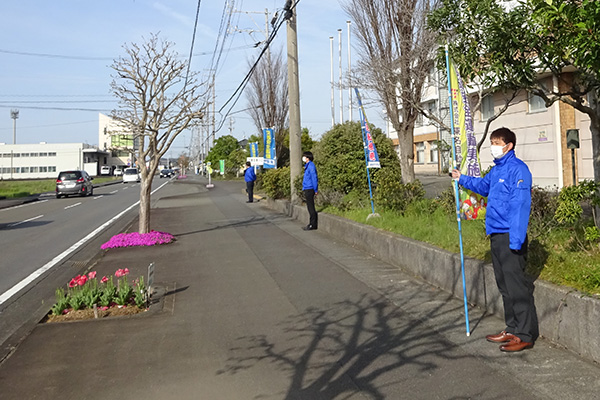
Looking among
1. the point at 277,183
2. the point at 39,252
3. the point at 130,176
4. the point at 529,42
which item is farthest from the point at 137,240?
the point at 130,176

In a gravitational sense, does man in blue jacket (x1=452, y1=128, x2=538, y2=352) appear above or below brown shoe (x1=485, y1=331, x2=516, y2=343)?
above

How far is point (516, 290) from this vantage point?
15.2 ft

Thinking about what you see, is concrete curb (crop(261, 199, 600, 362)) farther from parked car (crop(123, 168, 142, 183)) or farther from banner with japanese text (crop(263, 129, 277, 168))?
parked car (crop(123, 168, 142, 183))

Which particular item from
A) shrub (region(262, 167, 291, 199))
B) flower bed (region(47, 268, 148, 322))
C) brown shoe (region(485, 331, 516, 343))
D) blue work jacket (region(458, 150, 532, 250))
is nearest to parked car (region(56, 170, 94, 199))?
shrub (region(262, 167, 291, 199))

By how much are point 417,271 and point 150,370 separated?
425 centimetres

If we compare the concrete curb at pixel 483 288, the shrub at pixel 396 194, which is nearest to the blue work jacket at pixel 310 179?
the shrub at pixel 396 194

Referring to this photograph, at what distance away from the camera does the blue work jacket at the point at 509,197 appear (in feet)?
14.8

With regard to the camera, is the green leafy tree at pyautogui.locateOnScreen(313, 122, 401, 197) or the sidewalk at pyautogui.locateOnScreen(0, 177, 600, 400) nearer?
the sidewalk at pyautogui.locateOnScreen(0, 177, 600, 400)

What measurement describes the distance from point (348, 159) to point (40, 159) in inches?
3788

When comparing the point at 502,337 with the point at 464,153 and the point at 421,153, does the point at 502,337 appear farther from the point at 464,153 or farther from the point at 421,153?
the point at 421,153

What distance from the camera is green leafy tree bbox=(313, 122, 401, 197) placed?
16.3 metres

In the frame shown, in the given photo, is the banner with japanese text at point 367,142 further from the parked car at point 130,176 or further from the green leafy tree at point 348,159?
the parked car at point 130,176

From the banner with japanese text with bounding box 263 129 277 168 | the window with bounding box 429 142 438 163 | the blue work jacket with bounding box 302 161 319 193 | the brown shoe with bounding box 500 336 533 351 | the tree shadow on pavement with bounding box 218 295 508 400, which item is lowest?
the tree shadow on pavement with bounding box 218 295 508 400

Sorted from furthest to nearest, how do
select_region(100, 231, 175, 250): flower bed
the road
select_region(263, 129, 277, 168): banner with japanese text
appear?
1. select_region(263, 129, 277, 168): banner with japanese text
2. select_region(100, 231, 175, 250): flower bed
3. the road
